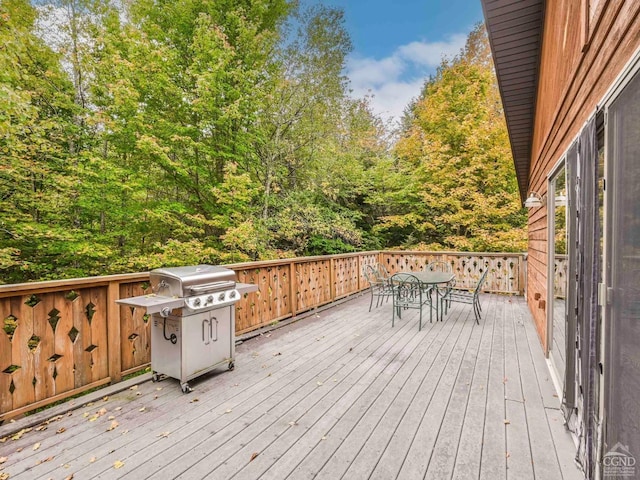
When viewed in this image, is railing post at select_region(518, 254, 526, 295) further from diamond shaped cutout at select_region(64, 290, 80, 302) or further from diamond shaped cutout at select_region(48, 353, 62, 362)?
diamond shaped cutout at select_region(48, 353, 62, 362)

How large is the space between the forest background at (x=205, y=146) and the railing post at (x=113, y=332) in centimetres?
413

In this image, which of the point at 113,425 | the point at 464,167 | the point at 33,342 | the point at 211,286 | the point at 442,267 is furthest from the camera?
the point at 464,167

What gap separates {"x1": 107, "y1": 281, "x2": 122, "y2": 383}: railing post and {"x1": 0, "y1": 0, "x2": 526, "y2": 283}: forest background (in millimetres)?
4133

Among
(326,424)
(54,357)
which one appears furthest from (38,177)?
(326,424)

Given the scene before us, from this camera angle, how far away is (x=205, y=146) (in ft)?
24.7

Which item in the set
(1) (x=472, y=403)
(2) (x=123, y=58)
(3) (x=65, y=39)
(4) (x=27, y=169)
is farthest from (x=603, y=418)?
(3) (x=65, y=39)

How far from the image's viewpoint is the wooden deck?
1.88 m

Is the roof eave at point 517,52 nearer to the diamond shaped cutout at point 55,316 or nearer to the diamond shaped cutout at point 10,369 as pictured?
the diamond shaped cutout at point 55,316

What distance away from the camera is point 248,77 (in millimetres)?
8078

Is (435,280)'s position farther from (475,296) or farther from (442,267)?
(442,267)

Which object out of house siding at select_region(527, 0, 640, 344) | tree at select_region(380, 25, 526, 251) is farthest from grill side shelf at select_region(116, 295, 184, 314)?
tree at select_region(380, 25, 526, 251)

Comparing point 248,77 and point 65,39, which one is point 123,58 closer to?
point 65,39

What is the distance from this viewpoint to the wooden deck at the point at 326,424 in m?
1.88

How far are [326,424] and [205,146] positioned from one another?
274 inches
